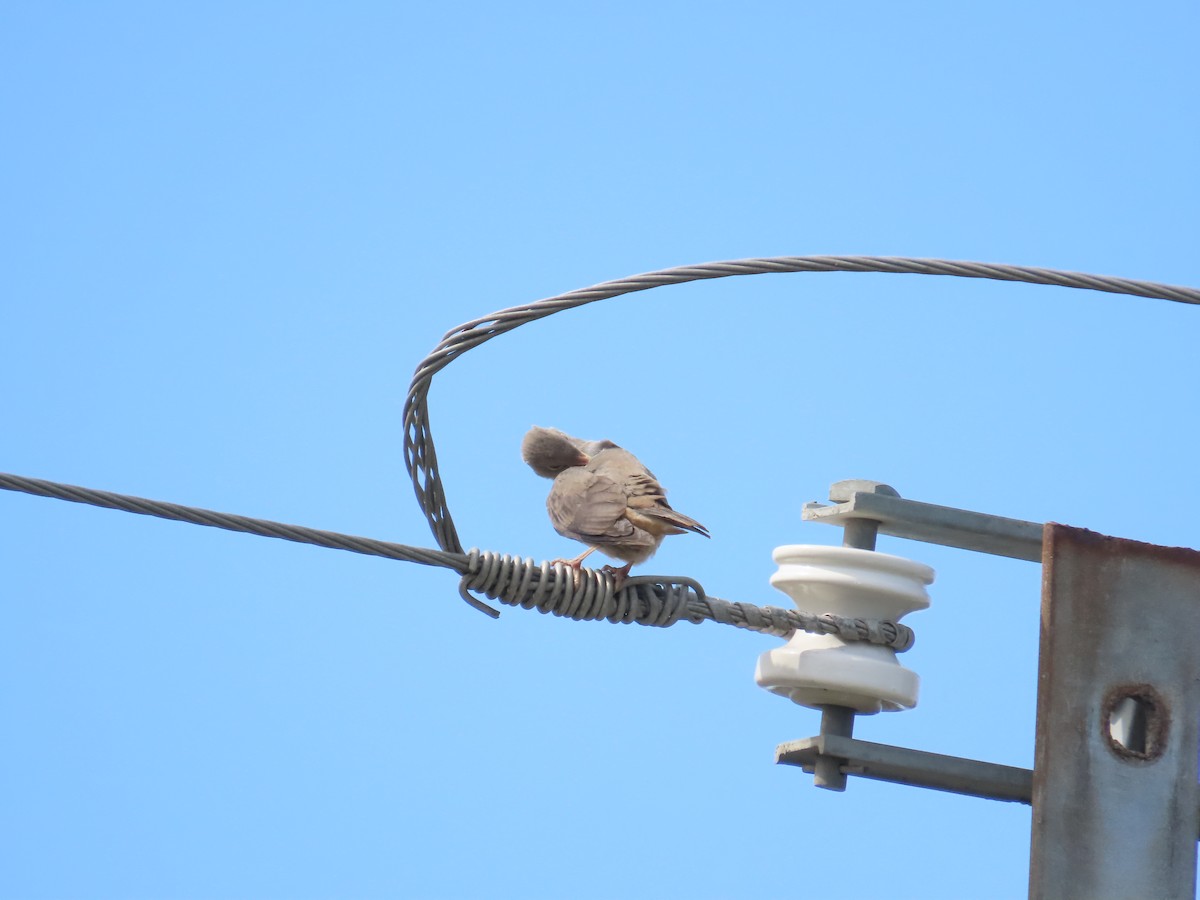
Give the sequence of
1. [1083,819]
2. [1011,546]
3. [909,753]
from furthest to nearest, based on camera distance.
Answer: [1011,546]
[909,753]
[1083,819]

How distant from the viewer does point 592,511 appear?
4.92 meters

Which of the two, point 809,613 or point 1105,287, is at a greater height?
point 1105,287

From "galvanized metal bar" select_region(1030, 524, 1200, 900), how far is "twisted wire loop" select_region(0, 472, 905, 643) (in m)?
0.73

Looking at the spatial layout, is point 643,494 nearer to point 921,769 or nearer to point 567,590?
point 567,590

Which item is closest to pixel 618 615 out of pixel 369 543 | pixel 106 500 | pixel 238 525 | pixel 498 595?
pixel 498 595

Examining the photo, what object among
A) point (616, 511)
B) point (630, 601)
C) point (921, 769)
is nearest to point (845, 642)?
point (921, 769)

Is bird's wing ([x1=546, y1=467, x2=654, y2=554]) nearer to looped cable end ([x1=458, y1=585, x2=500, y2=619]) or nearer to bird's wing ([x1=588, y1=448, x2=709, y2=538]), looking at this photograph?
bird's wing ([x1=588, y1=448, x2=709, y2=538])

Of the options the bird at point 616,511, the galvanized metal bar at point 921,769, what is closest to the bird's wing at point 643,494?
the bird at point 616,511

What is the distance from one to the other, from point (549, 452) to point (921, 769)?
2.48m

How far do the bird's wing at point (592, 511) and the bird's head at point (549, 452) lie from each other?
828 mm

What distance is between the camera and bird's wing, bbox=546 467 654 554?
4.82m

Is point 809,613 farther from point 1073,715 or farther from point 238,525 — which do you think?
point 238,525

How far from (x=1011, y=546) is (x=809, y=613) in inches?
25.1

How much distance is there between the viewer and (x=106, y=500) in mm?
3662
